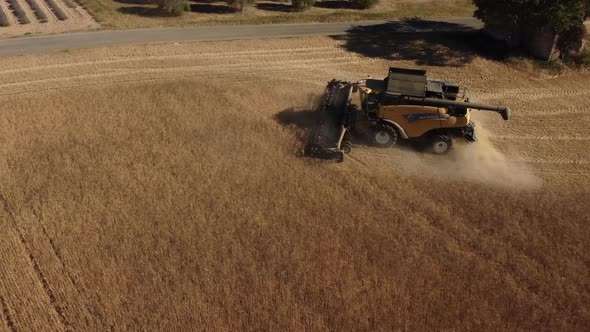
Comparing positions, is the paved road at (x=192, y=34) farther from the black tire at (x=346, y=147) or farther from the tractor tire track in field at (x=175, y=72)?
the black tire at (x=346, y=147)

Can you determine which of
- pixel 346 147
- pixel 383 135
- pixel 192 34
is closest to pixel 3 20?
pixel 192 34

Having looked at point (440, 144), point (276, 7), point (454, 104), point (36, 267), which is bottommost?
point (36, 267)

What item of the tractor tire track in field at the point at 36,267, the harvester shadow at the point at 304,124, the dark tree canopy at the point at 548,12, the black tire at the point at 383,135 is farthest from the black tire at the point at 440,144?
the tractor tire track in field at the point at 36,267

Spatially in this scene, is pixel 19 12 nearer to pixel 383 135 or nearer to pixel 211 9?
pixel 211 9

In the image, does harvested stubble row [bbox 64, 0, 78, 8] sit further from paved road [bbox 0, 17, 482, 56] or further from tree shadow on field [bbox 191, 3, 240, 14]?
tree shadow on field [bbox 191, 3, 240, 14]

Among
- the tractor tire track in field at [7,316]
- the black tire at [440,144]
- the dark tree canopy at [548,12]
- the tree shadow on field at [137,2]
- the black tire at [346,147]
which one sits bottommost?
the tractor tire track in field at [7,316]

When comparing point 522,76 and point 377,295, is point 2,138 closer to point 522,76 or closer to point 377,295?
point 377,295

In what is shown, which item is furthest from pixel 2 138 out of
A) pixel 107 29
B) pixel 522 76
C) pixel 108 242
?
pixel 522 76
